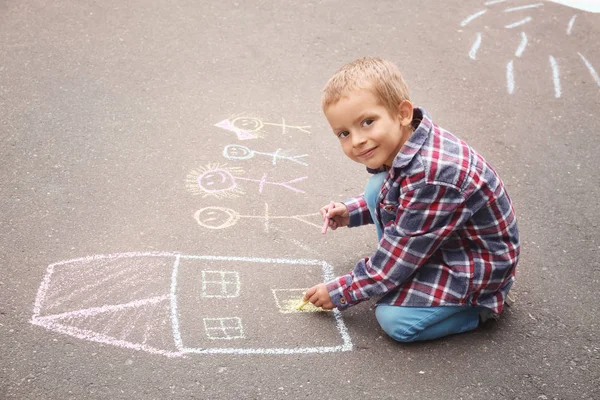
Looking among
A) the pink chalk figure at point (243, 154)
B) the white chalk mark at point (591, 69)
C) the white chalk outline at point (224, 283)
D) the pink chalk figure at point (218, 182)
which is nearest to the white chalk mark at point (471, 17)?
the white chalk mark at point (591, 69)

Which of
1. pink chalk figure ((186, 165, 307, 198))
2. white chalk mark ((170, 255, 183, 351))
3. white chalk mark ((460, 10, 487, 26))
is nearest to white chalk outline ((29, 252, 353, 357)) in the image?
white chalk mark ((170, 255, 183, 351))

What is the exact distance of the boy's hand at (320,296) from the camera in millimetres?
2660

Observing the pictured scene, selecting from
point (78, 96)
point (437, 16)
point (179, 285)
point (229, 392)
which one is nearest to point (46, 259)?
point (179, 285)

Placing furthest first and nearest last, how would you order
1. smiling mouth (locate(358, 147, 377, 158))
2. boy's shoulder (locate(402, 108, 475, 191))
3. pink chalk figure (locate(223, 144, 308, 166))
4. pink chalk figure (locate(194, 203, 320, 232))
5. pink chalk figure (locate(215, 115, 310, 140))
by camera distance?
1. pink chalk figure (locate(215, 115, 310, 140))
2. pink chalk figure (locate(223, 144, 308, 166))
3. pink chalk figure (locate(194, 203, 320, 232))
4. smiling mouth (locate(358, 147, 377, 158))
5. boy's shoulder (locate(402, 108, 475, 191))

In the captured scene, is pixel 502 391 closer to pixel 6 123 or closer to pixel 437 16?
pixel 6 123

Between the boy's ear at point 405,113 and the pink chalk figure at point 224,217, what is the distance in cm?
96

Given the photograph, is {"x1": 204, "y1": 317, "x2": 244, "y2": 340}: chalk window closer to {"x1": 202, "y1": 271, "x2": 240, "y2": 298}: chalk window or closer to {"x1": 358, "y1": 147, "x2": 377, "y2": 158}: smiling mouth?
{"x1": 202, "y1": 271, "x2": 240, "y2": 298}: chalk window

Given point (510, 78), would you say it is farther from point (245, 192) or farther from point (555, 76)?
point (245, 192)

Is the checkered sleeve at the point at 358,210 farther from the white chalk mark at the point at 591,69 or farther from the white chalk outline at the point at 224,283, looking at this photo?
the white chalk mark at the point at 591,69

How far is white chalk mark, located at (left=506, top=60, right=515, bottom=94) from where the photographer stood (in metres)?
4.74

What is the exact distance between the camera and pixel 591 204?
11.9ft

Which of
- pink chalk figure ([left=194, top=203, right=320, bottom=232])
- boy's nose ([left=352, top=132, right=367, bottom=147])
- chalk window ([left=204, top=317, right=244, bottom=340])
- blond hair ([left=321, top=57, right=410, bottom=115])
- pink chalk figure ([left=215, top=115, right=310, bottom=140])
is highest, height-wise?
blond hair ([left=321, top=57, right=410, bottom=115])

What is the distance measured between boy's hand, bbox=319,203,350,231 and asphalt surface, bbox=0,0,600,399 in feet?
0.63

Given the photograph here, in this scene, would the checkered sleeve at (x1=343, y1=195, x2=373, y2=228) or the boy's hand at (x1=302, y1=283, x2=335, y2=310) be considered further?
the checkered sleeve at (x1=343, y1=195, x2=373, y2=228)
